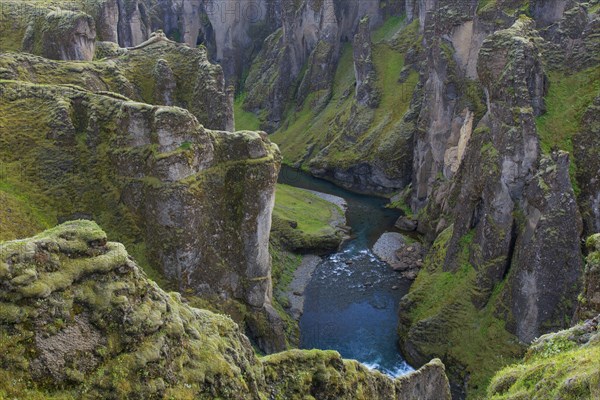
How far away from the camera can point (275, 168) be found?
136ft

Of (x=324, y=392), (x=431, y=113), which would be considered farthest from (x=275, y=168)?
(x=431, y=113)

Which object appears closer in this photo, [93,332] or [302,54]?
[93,332]

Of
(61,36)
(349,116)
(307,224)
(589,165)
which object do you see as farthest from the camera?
(349,116)

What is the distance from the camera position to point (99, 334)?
47.7 ft

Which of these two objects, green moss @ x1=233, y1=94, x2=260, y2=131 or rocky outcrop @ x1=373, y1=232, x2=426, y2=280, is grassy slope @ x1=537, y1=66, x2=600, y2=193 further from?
green moss @ x1=233, y1=94, x2=260, y2=131

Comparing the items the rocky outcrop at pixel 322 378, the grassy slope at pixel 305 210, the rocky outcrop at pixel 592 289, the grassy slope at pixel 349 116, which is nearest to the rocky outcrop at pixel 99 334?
the rocky outcrop at pixel 322 378

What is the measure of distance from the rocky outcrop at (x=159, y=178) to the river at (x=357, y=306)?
38.9ft

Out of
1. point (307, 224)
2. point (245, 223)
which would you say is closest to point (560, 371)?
point (245, 223)

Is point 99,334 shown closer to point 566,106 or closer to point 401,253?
point 566,106

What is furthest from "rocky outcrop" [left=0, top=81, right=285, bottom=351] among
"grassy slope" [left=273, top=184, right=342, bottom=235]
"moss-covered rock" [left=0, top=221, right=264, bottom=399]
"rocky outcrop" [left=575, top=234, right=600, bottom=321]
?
"grassy slope" [left=273, top=184, right=342, bottom=235]

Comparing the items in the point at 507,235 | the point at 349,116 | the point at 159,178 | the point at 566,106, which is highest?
the point at 566,106

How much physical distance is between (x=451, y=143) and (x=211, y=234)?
46.2m

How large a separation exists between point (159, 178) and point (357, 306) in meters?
29.1

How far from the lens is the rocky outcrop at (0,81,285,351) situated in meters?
37.6
